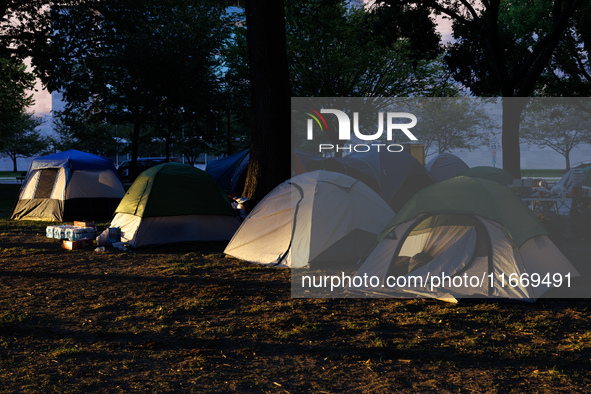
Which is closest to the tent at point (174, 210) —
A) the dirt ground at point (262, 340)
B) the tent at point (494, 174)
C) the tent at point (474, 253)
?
the dirt ground at point (262, 340)

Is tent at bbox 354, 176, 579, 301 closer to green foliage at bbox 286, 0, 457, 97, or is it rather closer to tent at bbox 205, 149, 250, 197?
tent at bbox 205, 149, 250, 197

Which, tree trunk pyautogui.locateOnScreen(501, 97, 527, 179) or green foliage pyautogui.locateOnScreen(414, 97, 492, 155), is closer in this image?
tree trunk pyautogui.locateOnScreen(501, 97, 527, 179)

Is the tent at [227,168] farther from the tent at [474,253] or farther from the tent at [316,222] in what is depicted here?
the tent at [474,253]

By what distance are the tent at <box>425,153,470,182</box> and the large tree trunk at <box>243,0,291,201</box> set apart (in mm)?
9967

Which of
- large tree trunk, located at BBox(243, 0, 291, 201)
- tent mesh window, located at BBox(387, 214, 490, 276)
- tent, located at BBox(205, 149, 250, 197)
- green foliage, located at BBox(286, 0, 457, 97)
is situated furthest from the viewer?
green foliage, located at BBox(286, 0, 457, 97)

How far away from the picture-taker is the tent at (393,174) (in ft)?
55.4

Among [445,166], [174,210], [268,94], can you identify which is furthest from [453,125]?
[174,210]

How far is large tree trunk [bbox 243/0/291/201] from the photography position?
39.2 ft

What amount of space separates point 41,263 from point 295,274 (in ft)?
16.0

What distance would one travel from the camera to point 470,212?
743 cm

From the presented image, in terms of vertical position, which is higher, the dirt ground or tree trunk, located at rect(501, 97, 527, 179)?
tree trunk, located at rect(501, 97, 527, 179)

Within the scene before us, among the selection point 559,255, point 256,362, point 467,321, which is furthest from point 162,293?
point 559,255

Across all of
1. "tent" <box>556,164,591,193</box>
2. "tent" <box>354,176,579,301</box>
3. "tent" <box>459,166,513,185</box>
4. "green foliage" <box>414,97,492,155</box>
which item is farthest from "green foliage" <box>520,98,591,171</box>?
"tent" <box>354,176,579,301</box>

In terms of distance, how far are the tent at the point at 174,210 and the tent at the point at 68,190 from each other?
15.8 ft
